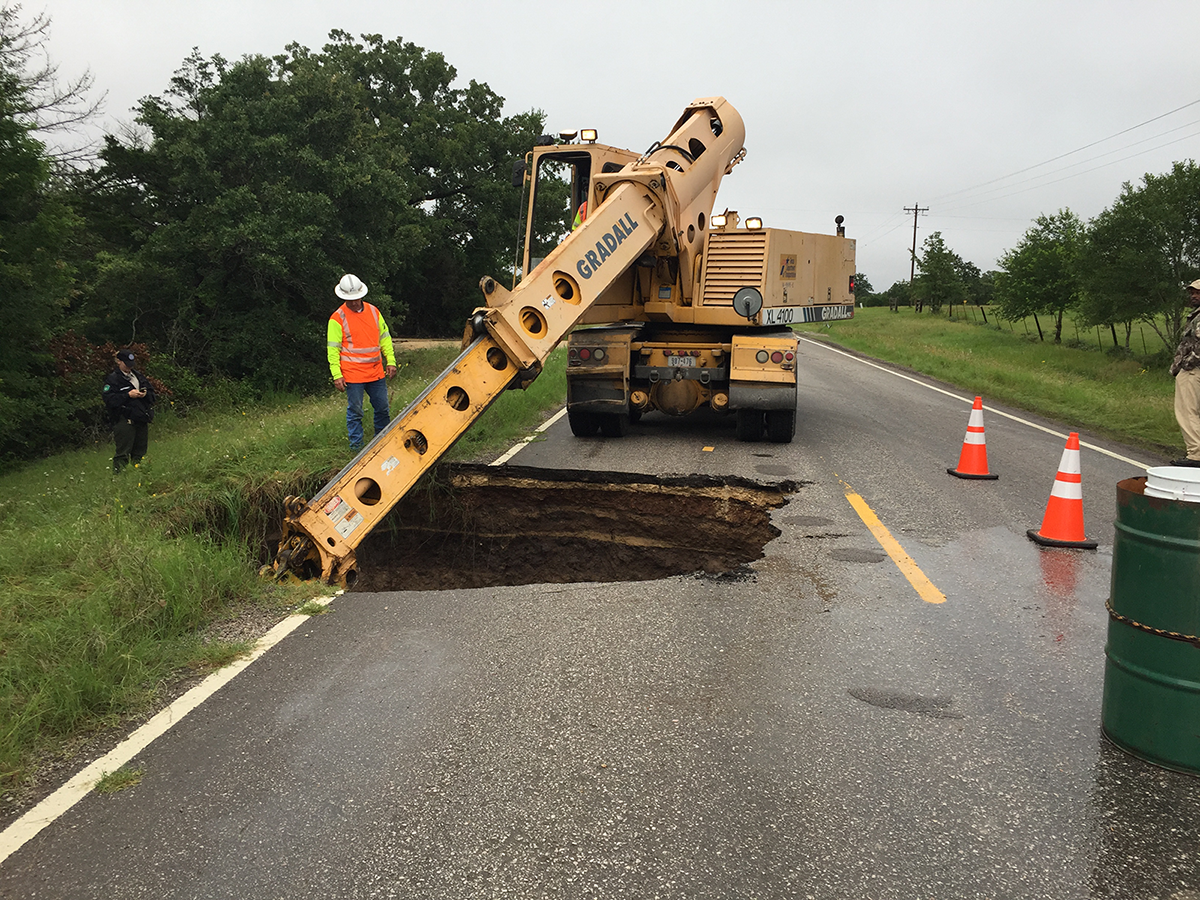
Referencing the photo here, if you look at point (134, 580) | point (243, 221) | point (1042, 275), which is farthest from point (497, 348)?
point (1042, 275)

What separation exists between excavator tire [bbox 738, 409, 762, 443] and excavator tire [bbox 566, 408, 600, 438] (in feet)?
6.18

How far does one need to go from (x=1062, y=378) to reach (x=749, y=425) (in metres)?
18.7

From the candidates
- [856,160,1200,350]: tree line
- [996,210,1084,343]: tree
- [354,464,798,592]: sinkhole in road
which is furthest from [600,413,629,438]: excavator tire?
[996,210,1084,343]: tree

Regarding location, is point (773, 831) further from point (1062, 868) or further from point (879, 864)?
point (1062, 868)

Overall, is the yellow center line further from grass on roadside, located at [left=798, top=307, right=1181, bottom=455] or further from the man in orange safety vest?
grass on roadside, located at [left=798, top=307, right=1181, bottom=455]

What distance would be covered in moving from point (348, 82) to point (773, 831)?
87.7ft

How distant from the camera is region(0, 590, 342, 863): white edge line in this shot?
119 inches

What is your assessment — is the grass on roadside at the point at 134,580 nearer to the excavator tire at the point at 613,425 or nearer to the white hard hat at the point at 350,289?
the white hard hat at the point at 350,289

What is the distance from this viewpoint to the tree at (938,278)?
2591 inches

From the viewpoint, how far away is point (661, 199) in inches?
350

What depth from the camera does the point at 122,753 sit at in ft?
11.7

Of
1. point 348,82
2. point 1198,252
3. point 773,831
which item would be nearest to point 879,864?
point 773,831

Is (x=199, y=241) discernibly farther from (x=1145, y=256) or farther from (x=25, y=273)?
(x=1145, y=256)

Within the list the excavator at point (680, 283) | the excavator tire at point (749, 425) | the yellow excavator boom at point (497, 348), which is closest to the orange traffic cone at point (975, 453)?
the excavator at point (680, 283)
